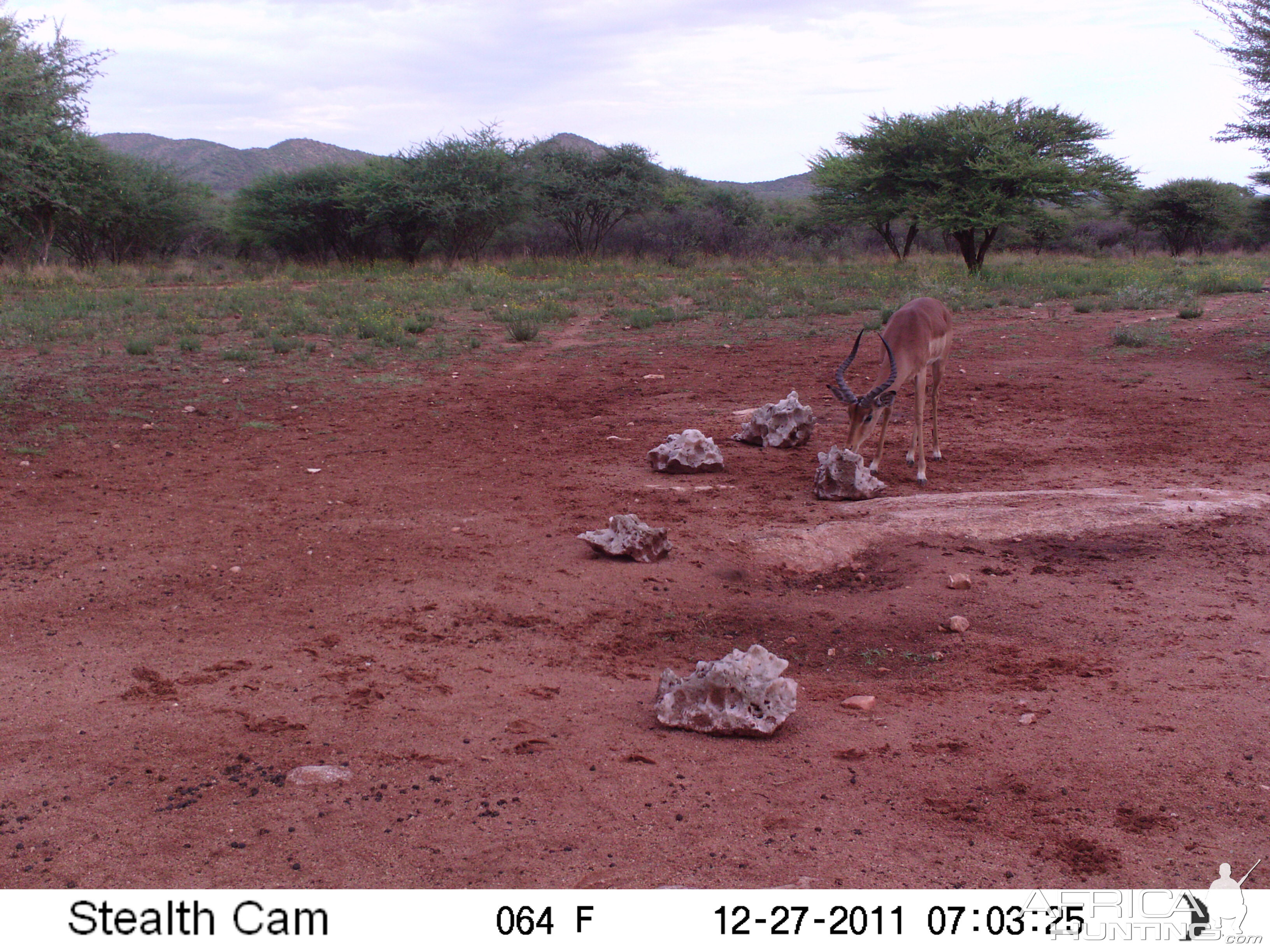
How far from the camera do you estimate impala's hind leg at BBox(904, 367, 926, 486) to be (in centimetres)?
747

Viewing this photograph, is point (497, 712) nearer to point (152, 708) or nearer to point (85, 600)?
point (152, 708)

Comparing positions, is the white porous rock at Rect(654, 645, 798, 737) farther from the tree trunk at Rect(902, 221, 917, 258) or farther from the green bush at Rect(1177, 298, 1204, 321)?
the tree trunk at Rect(902, 221, 917, 258)

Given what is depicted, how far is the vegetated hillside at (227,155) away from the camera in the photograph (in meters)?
85.6

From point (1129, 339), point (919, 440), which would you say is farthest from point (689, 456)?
point (1129, 339)

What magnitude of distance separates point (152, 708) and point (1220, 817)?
395cm

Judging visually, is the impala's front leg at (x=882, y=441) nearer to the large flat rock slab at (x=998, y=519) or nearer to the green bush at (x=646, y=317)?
the large flat rock slab at (x=998, y=519)

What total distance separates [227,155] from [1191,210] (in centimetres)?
8588

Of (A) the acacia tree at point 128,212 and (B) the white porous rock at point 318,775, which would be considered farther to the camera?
(A) the acacia tree at point 128,212

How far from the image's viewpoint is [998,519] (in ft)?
19.6

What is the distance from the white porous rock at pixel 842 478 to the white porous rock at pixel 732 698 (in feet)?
10.7

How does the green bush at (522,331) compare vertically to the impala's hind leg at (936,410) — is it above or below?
above

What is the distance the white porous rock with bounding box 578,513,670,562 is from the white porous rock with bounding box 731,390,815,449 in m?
3.10

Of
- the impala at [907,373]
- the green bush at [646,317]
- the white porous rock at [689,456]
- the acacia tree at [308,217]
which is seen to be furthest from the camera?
the acacia tree at [308,217]

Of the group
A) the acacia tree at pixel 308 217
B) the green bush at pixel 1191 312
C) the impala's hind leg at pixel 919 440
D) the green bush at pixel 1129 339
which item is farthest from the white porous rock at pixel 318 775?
the acacia tree at pixel 308 217
